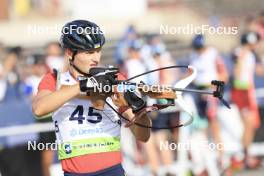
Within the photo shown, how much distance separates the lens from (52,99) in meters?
4.52

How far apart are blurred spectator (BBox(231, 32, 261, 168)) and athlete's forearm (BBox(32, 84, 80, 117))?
22.1 ft

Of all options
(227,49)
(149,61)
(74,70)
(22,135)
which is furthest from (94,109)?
(227,49)

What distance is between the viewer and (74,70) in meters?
4.84

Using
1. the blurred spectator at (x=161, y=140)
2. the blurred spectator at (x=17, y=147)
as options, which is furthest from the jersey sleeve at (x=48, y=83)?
the blurred spectator at (x=161, y=140)

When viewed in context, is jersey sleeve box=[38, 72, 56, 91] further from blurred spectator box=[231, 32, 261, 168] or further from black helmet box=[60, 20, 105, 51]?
blurred spectator box=[231, 32, 261, 168]

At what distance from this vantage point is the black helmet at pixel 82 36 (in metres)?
4.74

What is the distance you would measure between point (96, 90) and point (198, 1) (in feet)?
58.3

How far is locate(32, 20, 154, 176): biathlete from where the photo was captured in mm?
4742

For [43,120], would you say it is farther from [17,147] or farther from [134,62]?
[134,62]

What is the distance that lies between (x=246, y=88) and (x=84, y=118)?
6.58m

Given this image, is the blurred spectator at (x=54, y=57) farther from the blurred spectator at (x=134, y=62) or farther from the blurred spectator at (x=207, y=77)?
the blurred spectator at (x=207, y=77)
